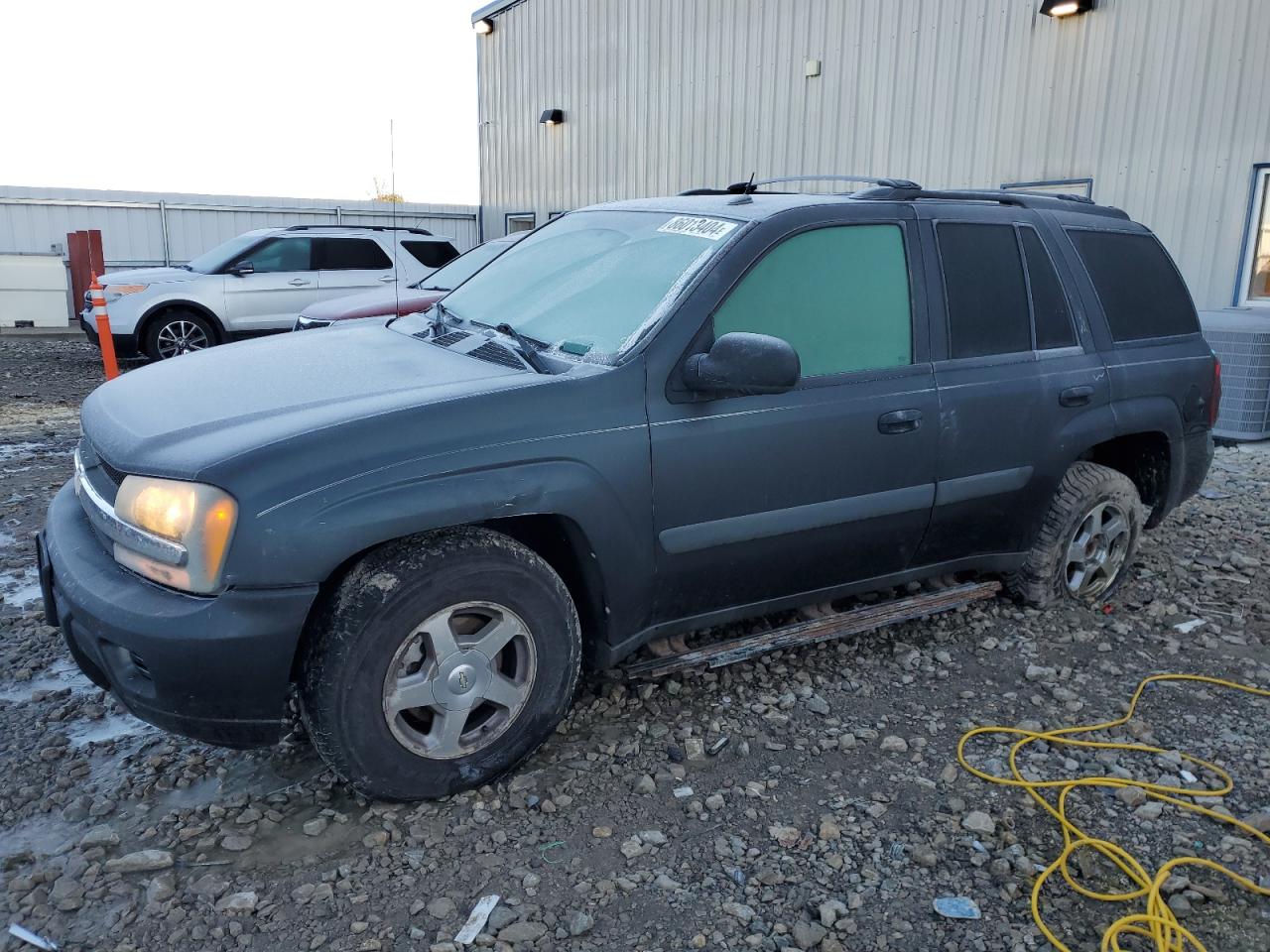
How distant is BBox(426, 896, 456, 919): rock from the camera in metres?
2.43

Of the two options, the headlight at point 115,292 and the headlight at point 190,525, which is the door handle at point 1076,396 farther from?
the headlight at point 115,292

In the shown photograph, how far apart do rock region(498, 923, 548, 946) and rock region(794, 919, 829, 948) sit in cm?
62

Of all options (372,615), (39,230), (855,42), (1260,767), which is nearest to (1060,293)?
(1260,767)

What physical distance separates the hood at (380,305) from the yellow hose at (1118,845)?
6324 mm

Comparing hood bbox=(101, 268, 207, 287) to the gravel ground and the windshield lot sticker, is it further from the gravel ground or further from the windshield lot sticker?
the windshield lot sticker

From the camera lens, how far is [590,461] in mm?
2855

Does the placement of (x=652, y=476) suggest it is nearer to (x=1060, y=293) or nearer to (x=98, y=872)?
(x=98, y=872)

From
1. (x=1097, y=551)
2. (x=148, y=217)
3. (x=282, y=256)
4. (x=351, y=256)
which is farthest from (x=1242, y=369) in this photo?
(x=148, y=217)

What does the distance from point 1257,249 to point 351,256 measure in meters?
9.71

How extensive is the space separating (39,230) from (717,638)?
17.8 m

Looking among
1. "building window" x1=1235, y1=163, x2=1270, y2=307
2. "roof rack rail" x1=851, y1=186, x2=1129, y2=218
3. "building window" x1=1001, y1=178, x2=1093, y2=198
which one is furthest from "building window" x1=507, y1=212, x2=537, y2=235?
"roof rack rail" x1=851, y1=186, x2=1129, y2=218

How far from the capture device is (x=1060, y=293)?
158 inches

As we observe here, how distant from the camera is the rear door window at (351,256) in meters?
12.0

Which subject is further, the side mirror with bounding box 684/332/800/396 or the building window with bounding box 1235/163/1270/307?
the building window with bounding box 1235/163/1270/307
